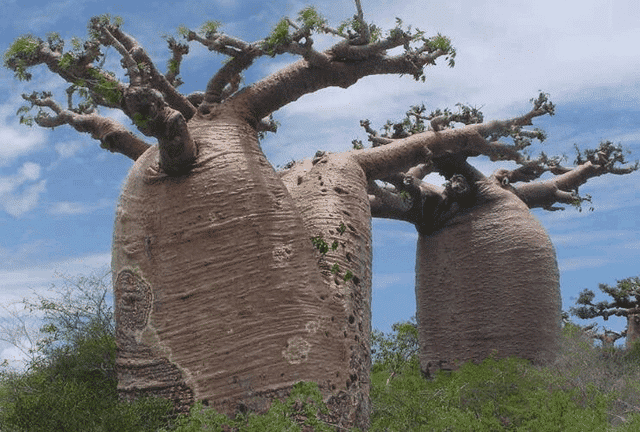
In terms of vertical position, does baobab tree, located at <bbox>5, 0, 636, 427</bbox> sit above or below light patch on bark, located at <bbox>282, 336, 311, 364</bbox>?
above

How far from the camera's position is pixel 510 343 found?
9.81 metres

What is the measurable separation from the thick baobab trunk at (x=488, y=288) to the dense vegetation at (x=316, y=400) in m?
0.47

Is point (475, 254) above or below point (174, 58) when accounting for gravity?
below

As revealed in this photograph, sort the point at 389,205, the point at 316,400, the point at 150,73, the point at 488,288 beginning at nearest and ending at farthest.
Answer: the point at 316,400
the point at 150,73
the point at 488,288
the point at 389,205

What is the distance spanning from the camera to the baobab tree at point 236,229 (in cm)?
561

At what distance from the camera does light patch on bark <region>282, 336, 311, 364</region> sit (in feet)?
18.3

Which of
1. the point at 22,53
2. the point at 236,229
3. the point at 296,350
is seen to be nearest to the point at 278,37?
the point at 236,229

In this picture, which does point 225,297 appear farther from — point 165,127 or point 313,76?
point 313,76

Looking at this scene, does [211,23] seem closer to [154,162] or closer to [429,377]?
[154,162]

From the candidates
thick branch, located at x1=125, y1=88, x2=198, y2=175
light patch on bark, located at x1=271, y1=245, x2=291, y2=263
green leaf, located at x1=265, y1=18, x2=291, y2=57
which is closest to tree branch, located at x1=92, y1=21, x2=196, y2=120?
thick branch, located at x1=125, y1=88, x2=198, y2=175

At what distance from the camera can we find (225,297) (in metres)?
5.64

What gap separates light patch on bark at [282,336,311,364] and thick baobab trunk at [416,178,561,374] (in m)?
4.75

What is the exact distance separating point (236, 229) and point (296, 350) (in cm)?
99

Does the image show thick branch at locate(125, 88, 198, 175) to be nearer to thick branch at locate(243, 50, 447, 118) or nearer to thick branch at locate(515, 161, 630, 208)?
thick branch at locate(243, 50, 447, 118)
